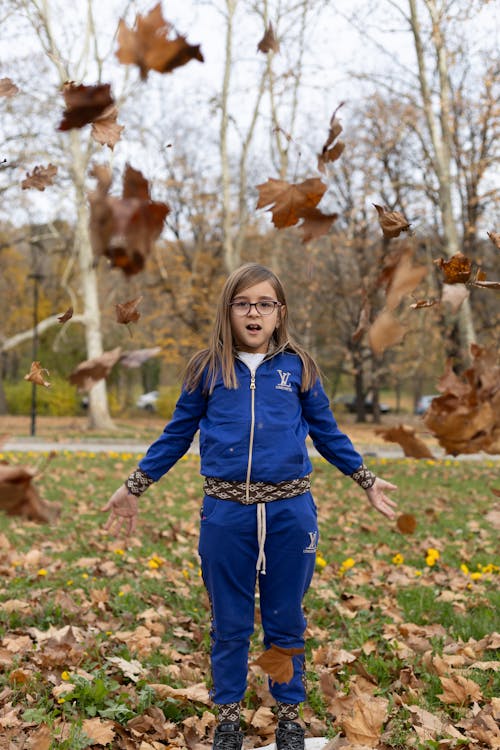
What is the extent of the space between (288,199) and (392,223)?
259 mm

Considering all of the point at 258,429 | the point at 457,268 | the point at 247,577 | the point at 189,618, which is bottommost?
the point at 189,618

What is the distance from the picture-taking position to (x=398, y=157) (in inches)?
918

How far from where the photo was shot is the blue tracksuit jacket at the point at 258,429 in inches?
91.0

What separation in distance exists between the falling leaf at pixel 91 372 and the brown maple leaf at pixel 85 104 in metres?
0.40

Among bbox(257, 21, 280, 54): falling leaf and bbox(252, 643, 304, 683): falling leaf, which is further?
bbox(252, 643, 304, 683): falling leaf

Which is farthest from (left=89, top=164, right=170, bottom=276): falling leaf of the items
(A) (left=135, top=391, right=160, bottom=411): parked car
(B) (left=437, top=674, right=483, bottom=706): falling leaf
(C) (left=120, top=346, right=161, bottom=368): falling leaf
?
(A) (left=135, top=391, right=160, bottom=411): parked car

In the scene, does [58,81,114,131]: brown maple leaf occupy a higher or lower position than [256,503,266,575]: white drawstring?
higher

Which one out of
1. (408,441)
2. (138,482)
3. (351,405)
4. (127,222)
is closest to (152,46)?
(127,222)

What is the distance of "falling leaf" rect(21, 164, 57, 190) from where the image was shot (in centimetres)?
220

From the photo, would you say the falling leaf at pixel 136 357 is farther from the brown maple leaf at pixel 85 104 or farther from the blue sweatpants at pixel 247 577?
the blue sweatpants at pixel 247 577

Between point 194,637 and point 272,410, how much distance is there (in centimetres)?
158

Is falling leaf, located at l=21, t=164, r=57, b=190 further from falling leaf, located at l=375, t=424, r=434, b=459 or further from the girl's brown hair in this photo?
falling leaf, located at l=375, t=424, r=434, b=459

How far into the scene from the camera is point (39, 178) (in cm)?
222

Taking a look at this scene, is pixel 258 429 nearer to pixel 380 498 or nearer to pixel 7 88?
pixel 380 498
